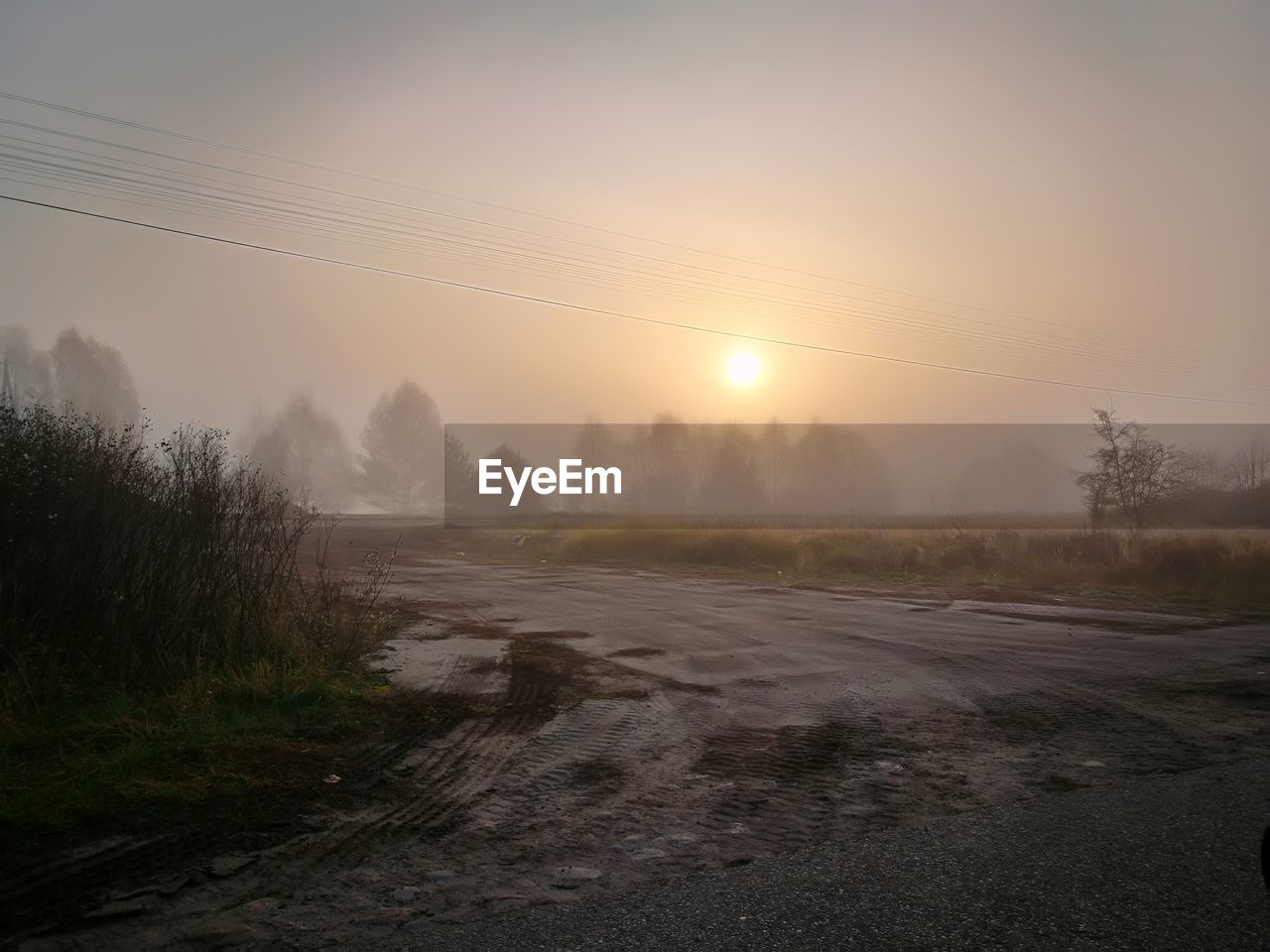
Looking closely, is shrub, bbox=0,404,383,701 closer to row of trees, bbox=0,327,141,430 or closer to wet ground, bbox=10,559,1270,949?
wet ground, bbox=10,559,1270,949

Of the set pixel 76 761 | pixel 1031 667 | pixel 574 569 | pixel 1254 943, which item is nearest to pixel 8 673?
pixel 76 761

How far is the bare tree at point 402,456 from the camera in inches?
3287

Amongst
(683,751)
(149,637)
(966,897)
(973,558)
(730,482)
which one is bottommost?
(683,751)

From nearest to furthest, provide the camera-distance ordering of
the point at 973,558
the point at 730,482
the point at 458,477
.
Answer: the point at 973,558 < the point at 458,477 < the point at 730,482

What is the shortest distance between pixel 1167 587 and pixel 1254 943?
65.2ft

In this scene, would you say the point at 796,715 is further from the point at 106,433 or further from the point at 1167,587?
the point at 1167,587

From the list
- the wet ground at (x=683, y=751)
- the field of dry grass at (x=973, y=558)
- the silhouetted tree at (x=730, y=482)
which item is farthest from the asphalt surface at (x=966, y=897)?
the silhouetted tree at (x=730, y=482)

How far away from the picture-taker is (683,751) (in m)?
7.52

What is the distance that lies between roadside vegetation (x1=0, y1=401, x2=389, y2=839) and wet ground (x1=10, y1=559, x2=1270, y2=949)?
954 millimetres

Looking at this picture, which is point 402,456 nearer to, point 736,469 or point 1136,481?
point 736,469

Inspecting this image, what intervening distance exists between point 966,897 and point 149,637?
7.58 metres

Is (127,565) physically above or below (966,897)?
above

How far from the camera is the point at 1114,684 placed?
10.1 m

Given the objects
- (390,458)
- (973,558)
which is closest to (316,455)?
(390,458)
